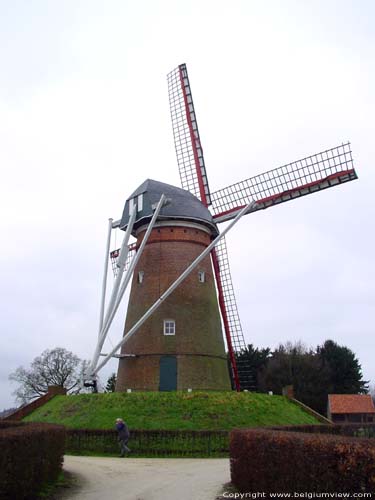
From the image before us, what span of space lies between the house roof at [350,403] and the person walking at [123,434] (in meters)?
34.1

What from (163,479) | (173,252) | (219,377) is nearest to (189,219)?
(173,252)

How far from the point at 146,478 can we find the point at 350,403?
40.1m

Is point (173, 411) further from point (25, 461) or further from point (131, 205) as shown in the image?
point (25, 461)

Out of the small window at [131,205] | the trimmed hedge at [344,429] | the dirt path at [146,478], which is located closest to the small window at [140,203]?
the small window at [131,205]

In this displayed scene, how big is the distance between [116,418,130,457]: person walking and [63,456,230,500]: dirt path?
61 centimetres

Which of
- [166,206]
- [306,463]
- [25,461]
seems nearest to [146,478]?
[25,461]

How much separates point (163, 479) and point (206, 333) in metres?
12.5

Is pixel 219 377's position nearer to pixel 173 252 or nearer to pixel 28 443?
pixel 173 252

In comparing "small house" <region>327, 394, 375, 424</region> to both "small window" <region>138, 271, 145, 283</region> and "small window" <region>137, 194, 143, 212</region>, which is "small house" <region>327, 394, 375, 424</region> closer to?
"small window" <region>138, 271, 145, 283</region>

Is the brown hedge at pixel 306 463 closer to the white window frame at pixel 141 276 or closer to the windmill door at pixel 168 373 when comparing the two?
the windmill door at pixel 168 373

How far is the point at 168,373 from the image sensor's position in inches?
893

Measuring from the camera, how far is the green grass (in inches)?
749

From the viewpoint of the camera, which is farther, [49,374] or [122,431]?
[49,374]

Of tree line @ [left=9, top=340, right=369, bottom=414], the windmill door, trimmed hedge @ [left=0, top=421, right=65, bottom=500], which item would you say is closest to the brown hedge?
trimmed hedge @ [left=0, top=421, right=65, bottom=500]
